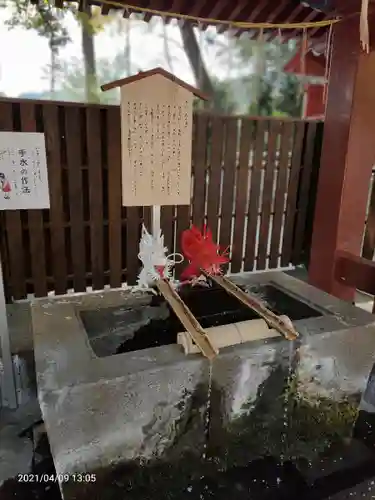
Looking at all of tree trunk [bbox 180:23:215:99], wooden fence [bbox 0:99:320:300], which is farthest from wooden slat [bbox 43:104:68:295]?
tree trunk [bbox 180:23:215:99]

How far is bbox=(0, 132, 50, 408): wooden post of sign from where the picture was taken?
316cm

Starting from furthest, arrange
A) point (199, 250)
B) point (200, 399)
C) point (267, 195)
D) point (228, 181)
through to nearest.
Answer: point (267, 195) < point (228, 181) < point (199, 250) < point (200, 399)

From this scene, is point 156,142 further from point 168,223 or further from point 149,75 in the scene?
point 168,223

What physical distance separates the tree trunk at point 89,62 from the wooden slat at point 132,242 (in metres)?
5.01

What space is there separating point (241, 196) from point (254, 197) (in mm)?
184

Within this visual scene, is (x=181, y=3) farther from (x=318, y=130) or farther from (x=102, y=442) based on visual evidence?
(x=102, y=442)

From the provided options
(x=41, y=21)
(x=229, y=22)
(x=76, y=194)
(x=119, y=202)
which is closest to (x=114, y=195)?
(x=119, y=202)

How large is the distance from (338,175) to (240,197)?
3.47 feet

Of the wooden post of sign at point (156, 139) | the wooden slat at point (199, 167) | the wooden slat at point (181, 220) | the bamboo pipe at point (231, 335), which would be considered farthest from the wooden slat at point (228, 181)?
the bamboo pipe at point (231, 335)

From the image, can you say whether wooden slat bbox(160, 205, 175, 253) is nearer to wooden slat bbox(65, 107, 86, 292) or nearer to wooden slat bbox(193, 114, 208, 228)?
wooden slat bbox(193, 114, 208, 228)

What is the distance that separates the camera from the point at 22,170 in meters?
3.25

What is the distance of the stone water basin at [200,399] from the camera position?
174 cm

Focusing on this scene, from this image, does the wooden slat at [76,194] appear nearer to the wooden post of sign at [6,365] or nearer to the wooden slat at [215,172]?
the wooden post of sign at [6,365]

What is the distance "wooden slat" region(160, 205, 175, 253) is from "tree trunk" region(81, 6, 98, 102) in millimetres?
4976
